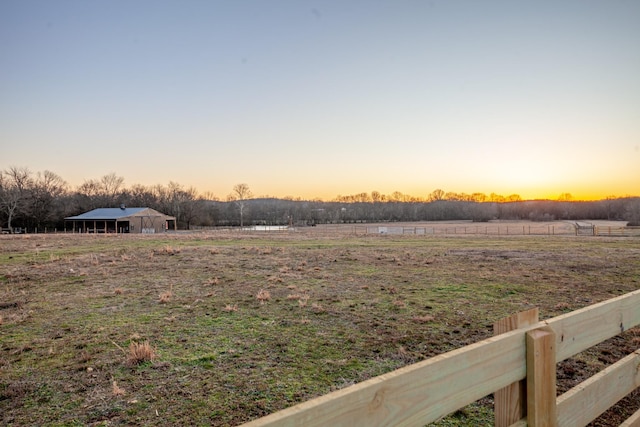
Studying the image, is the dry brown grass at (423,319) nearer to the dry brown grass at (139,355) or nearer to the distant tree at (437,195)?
the dry brown grass at (139,355)

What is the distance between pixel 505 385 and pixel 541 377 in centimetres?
22

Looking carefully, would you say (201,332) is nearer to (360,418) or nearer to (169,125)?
(360,418)

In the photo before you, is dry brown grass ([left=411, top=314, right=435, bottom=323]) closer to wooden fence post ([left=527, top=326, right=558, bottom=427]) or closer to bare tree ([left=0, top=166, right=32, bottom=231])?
wooden fence post ([left=527, top=326, right=558, bottom=427])

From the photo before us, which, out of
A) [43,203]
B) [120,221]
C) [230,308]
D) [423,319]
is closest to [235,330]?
[230,308]

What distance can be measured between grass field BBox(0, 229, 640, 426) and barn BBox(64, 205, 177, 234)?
45.8 meters

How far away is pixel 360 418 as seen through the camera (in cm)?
93

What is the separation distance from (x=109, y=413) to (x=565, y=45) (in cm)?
2009

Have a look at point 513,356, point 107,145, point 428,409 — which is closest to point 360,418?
point 428,409

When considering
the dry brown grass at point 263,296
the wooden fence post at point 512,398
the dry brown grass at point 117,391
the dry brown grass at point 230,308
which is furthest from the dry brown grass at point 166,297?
the wooden fence post at point 512,398

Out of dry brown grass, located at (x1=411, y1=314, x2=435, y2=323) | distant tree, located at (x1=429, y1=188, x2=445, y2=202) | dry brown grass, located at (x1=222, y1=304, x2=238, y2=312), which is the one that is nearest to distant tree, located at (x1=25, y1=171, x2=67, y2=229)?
dry brown grass, located at (x1=222, y1=304, x2=238, y2=312)

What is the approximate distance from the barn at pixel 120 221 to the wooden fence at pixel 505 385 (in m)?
58.4

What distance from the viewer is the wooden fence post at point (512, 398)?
1.38m

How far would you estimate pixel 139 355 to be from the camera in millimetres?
4992

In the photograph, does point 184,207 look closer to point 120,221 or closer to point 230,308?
point 120,221
